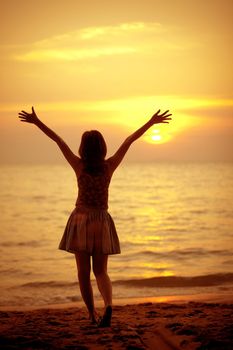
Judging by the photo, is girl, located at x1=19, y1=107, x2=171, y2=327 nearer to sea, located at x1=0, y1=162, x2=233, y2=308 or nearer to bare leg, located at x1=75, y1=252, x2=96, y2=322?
bare leg, located at x1=75, y1=252, x2=96, y2=322

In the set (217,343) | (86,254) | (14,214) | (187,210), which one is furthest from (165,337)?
(187,210)

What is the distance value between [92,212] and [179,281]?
21.9 feet

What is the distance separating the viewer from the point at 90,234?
548 cm

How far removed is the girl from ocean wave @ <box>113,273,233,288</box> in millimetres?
5954

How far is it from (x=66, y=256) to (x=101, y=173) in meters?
9.84

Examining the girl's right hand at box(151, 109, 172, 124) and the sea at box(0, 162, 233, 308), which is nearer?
the girl's right hand at box(151, 109, 172, 124)

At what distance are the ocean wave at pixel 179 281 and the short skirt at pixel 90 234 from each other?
6.08 m

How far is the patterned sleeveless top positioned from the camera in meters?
5.50

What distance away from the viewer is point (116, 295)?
1029 centimetres

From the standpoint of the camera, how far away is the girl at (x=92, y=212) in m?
5.44

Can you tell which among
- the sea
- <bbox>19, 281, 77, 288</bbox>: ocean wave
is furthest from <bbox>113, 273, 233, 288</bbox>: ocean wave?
<bbox>19, 281, 77, 288</bbox>: ocean wave

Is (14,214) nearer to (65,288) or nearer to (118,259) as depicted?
(118,259)

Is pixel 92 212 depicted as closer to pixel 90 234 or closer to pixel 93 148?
pixel 90 234

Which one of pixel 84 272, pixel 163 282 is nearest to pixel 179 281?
pixel 163 282
